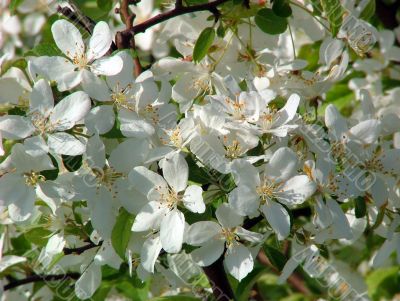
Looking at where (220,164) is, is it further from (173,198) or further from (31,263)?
(31,263)

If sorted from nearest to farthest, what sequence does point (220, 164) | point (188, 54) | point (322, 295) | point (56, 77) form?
point (220, 164), point (56, 77), point (188, 54), point (322, 295)

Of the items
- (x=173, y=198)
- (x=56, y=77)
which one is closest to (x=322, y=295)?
(x=173, y=198)

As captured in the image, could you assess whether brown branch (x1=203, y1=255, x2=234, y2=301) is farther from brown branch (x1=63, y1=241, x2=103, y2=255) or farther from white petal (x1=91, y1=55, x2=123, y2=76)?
white petal (x1=91, y1=55, x2=123, y2=76)

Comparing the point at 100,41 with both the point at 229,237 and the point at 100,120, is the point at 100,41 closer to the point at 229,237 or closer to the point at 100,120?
the point at 100,120

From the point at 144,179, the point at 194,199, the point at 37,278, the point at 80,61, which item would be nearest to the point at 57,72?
the point at 80,61

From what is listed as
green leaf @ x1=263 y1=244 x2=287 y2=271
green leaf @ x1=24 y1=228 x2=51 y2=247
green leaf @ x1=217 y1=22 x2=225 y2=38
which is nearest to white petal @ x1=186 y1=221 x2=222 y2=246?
green leaf @ x1=263 y1=244 x2=287 y2=271

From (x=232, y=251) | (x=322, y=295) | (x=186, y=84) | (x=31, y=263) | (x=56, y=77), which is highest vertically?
(x=56, y=77)
